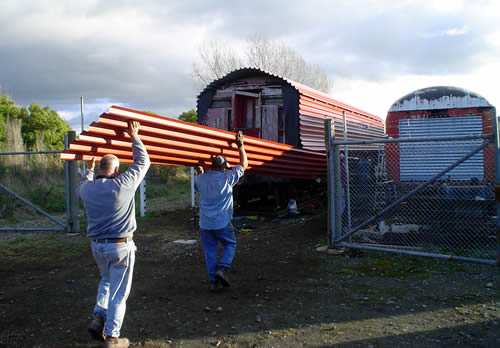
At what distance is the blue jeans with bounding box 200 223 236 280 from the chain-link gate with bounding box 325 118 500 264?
Result: 92.3 inches

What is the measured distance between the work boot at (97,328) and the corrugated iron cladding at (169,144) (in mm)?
2258

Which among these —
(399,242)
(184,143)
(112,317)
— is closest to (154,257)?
(184,143)

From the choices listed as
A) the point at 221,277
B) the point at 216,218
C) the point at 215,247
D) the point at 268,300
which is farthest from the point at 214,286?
the point at 216,218

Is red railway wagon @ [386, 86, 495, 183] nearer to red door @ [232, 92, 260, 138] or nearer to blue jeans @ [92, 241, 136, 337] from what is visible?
red door @ [232, 92, 260, 138]

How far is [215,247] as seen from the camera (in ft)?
17.5

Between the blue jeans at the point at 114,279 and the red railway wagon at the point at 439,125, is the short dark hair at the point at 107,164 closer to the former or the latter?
the blue jeans at the point at 114,279

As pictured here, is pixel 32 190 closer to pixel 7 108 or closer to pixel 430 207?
pixel 7 108

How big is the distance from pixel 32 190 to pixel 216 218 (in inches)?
507

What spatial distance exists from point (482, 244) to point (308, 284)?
375cm

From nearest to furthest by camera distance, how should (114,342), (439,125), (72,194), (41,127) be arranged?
(114,342) → (72,194) → (439,125) → (41,127)

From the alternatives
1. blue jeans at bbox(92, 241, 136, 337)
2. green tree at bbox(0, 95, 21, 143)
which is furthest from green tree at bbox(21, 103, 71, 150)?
blue jeans at bbox(92, 241, 136, 337)

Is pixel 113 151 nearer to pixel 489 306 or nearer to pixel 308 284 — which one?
pixel 308 284

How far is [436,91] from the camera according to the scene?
10141 millimetres

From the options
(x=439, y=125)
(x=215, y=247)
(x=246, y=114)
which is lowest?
(x=215, y=247)
